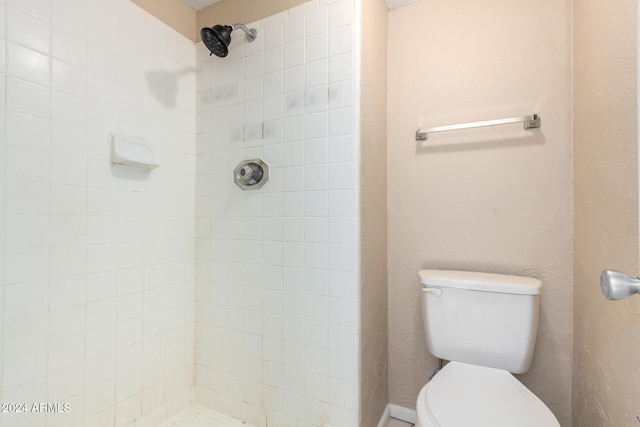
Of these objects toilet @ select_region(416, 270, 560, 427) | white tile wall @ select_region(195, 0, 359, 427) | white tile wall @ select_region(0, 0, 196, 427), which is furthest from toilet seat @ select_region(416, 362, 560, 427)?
white tile wall @ select_region(0, 0, 196, 427)

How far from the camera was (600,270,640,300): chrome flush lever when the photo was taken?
527 mm

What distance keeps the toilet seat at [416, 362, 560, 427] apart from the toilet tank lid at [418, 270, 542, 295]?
1.00 feet

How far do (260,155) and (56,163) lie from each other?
72cm

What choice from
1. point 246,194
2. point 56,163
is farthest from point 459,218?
point 56,163

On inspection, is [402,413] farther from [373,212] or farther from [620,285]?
[620,285]

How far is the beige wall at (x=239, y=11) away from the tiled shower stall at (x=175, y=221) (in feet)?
0.20

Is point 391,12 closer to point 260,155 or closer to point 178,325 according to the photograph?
point 260,155

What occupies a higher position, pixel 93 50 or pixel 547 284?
pixel 93 50

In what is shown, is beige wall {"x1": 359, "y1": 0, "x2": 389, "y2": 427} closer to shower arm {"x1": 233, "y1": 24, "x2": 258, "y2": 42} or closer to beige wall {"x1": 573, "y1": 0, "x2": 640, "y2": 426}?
shower arm {"x1": 233, "y1": 24, "x2": 258, "y2": 42}

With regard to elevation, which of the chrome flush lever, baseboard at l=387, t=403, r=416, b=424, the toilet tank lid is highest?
the chrome flush lever

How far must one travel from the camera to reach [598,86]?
38.7 inches

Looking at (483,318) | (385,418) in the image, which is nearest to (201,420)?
(385,418)

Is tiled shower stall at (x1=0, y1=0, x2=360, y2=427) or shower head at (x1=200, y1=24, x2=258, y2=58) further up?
shower head at (x1=200, y1=24, x2=258, y2=58)

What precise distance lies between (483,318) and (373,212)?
60 centimetres
